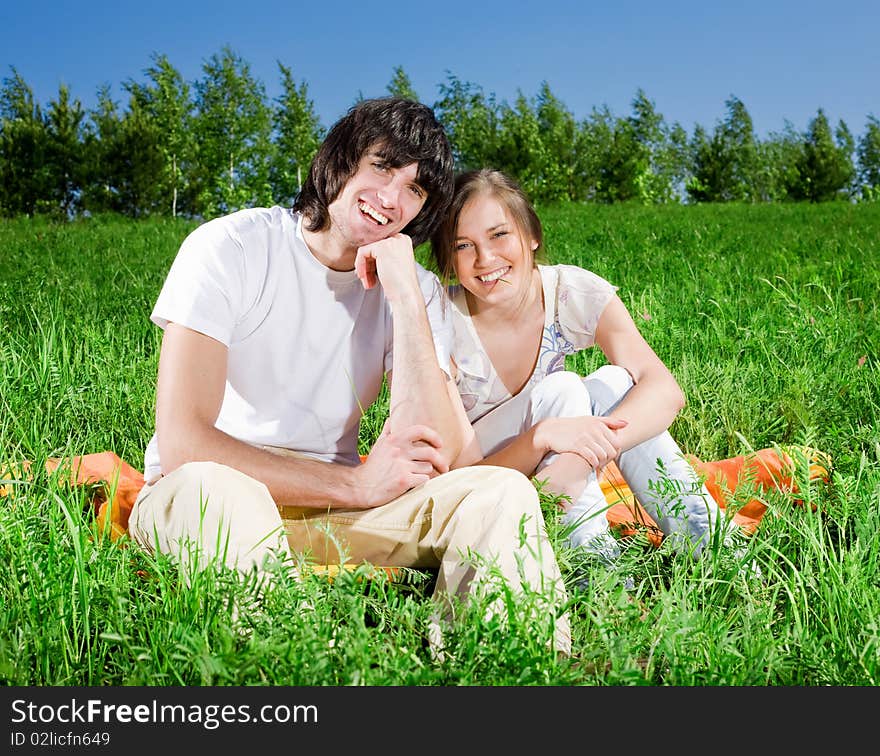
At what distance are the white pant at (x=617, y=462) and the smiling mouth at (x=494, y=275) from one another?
0.38 meters

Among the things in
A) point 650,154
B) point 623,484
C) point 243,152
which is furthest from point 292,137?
point 623,484

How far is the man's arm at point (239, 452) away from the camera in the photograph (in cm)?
242

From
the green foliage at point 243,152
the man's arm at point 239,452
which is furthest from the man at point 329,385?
the green foliage at point 243,152

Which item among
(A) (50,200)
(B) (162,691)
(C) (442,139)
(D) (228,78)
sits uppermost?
(D) (228,78)

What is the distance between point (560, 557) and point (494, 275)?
108 cm

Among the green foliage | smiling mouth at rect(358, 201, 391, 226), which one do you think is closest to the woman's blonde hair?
smiling mouth at rect(358, 201, 391, 226)

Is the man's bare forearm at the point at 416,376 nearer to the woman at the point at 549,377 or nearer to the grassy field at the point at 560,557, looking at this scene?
the woman at the point at 549,377

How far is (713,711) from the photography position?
69.5 inches

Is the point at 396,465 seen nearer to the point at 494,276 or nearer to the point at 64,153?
the point at 494,276

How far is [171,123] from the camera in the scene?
106 feet

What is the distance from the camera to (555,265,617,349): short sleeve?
329 centimetres

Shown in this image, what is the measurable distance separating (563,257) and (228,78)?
95.2ft

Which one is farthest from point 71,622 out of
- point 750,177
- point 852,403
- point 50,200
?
point 750,177

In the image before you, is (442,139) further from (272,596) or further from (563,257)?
(563,257)
